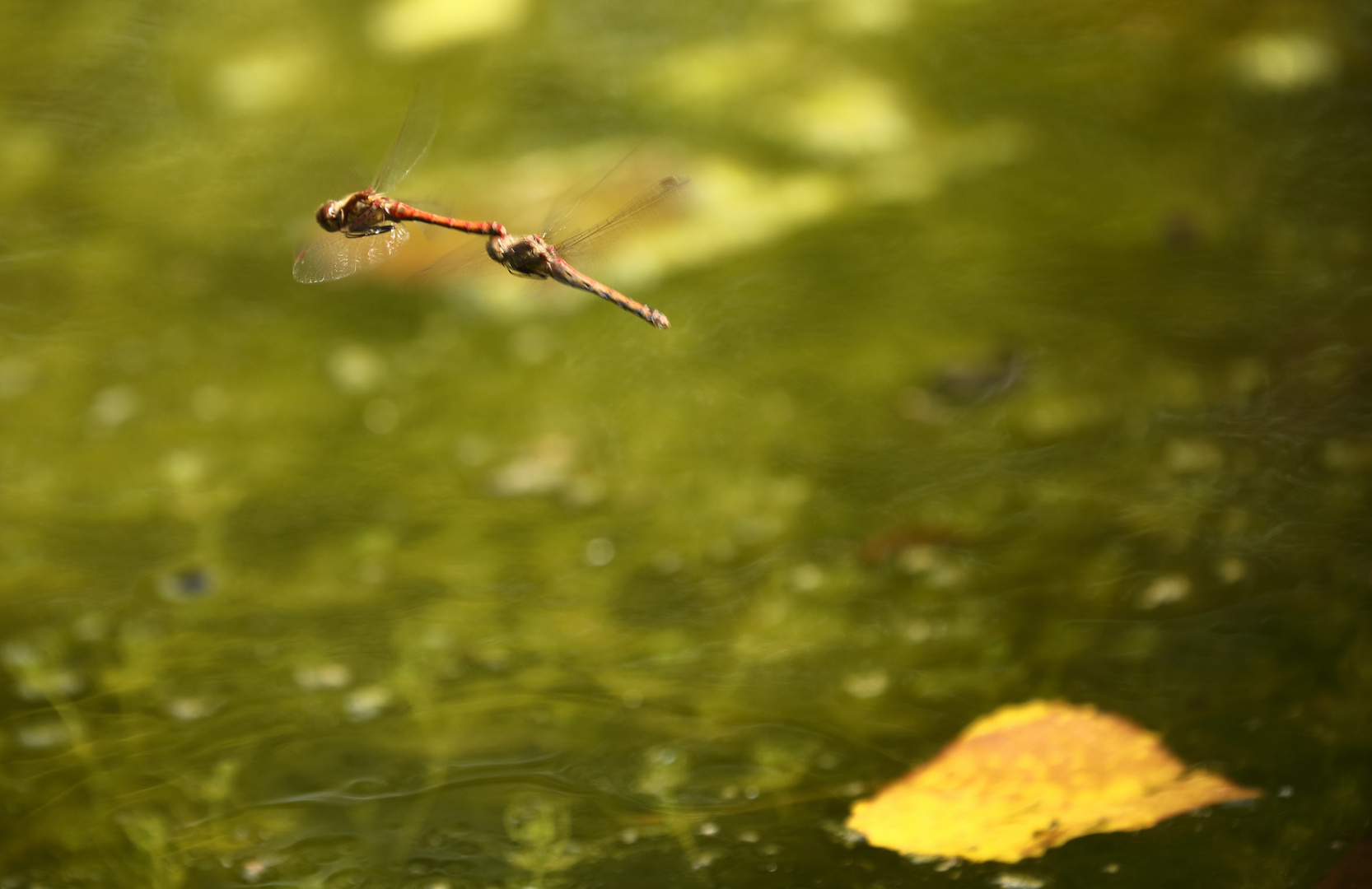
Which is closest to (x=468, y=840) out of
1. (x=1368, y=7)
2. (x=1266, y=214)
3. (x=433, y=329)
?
(x=433, y=329)

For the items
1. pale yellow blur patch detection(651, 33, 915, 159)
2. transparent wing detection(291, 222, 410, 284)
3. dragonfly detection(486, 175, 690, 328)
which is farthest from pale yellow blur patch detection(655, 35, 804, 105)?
transparent wing detection(291, 222, 410, 284)

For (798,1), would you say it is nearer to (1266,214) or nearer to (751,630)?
(1266,214)

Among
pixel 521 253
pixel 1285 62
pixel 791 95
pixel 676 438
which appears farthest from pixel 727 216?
pixel 1285 62

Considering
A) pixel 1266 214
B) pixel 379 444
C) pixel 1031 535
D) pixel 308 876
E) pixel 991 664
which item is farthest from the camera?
pixel 1266 214

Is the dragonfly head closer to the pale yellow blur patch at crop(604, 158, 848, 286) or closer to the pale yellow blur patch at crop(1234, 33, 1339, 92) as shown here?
the pale yellow blur patch at crop(604, 158, 848, 286)

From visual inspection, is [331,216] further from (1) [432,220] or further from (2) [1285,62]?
(2) [1285,62]

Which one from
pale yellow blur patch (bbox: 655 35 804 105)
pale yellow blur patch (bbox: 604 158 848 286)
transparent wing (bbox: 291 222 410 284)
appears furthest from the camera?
pale yellow blur patch (bbox: 655 35 804 105)
